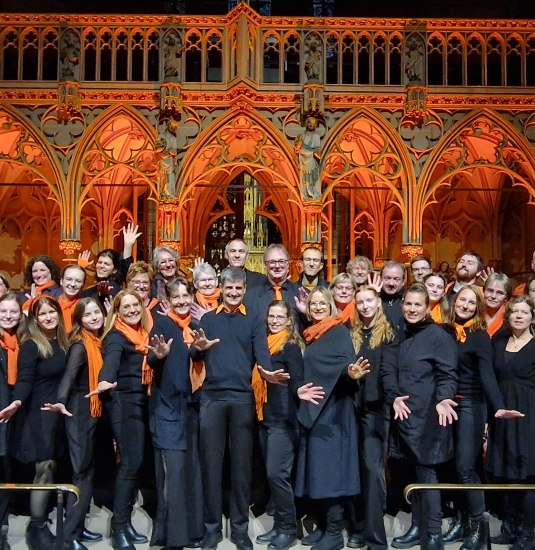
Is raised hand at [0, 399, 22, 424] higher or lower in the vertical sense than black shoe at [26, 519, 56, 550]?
higher

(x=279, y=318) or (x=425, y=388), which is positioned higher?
(x=279, y=318)

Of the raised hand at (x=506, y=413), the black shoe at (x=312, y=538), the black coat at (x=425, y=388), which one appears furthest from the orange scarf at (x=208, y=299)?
the raised hand at (x=506, y=413)

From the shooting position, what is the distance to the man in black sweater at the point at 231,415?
444 centimetres

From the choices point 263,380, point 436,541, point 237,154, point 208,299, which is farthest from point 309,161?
point 436,541

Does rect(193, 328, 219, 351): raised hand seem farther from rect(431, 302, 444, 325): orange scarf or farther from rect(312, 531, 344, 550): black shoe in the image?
rect(431, 302, 444, 325): orange scarf

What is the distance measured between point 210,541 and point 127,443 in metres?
0.72

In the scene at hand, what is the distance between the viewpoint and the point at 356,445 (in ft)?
14.8

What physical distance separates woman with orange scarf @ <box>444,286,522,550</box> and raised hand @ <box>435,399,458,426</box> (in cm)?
24

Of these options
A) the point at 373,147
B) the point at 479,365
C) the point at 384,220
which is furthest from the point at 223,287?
the point at 384,220

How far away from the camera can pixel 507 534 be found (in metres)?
4.60

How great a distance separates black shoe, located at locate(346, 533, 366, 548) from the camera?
456 centimetres

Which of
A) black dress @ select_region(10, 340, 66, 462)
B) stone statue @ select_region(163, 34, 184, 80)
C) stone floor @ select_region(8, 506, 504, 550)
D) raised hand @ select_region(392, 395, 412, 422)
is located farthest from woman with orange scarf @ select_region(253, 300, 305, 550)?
stone statue @ select_region(163, 34, 184, 80)

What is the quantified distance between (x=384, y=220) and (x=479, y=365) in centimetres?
771

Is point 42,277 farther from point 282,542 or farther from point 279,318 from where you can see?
point 282,542
